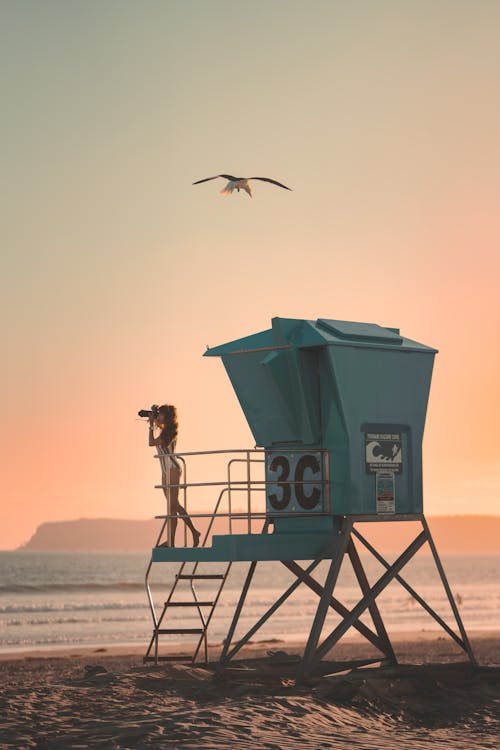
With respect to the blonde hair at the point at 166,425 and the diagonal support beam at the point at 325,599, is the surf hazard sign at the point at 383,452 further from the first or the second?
the blonde hair at the point at 166,425

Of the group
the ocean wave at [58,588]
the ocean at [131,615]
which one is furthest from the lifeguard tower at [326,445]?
the ocean wave at [58,588]

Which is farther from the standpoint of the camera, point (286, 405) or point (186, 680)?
point (286, 405)

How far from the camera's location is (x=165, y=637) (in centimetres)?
4131

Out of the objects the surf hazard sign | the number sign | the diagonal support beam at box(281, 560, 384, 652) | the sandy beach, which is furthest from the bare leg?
the surf hazard sign

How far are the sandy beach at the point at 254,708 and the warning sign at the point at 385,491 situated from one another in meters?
2.43

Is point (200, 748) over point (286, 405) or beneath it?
beneath

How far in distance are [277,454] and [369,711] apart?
175 inches

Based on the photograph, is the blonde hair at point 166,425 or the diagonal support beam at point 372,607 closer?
the blonde hair at point 166,425

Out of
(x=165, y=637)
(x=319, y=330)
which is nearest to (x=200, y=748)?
(x=319, y=330)

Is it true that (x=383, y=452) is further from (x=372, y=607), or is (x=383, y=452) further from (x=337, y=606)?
(x=337, y=606)

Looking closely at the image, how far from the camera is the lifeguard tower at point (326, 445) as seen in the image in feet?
57.9

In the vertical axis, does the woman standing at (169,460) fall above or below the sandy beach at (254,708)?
above

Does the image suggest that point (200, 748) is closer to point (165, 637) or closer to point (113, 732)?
point (113, 732)

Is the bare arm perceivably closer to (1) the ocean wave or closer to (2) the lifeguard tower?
(2) the lifeguard tower
